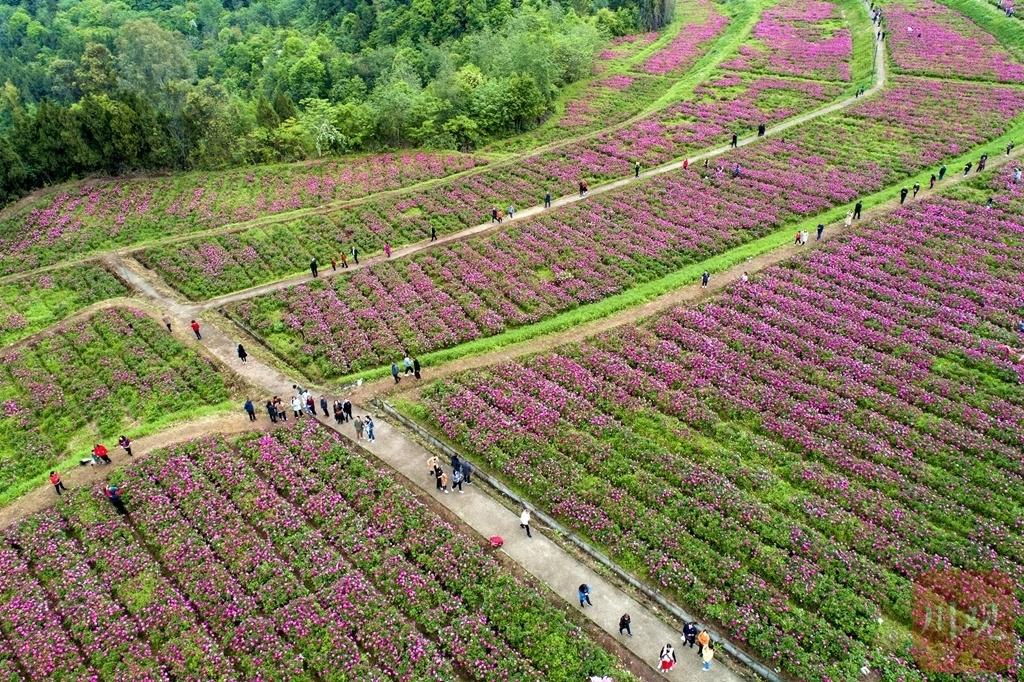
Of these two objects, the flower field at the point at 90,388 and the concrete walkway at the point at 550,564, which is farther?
the flower field at the point at 90,388

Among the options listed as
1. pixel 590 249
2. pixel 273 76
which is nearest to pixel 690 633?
pixel 590 249

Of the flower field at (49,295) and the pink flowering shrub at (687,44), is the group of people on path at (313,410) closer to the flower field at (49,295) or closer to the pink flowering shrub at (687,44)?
the flower field at (49,295)

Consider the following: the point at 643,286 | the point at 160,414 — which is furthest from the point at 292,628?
the point at 643,286

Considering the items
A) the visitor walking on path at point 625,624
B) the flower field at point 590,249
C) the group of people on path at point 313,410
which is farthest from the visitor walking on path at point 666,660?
the flower field at point 590,249

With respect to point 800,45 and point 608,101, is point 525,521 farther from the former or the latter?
point 800,45

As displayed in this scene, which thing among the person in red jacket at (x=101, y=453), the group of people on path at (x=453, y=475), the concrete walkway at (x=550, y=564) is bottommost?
the concrete walkway at (x=550, y=564)

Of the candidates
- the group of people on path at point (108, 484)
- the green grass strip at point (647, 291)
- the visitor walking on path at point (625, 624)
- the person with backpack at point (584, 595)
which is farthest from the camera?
the green grass strip at point (647, 291)
